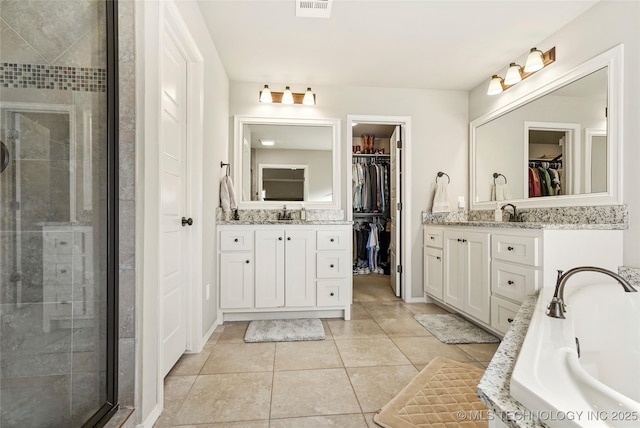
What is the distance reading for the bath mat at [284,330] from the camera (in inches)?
91.4

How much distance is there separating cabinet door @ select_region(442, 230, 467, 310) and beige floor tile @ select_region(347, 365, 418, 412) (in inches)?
43.5

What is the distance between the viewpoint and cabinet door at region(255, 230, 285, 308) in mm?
2682

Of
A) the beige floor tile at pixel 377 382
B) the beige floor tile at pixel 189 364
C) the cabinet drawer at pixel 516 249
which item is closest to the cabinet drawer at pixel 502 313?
the cabinet drawer at pixel 516 249

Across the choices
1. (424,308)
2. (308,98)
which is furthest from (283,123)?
(424,308)

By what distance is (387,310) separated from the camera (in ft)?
10.0

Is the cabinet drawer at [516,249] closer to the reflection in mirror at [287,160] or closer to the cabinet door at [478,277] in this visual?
the cabinet door at [478,277]

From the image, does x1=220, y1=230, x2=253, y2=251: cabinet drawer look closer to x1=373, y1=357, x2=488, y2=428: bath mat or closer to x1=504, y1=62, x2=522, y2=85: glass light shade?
x1=373, y1=357, x2=488, y2=428: bath mat

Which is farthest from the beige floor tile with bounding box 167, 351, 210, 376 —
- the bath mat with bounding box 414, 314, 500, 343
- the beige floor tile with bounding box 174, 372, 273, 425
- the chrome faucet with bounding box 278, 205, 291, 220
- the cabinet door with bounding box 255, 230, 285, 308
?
the bath mat with bounding box 414, 314, 500, 343

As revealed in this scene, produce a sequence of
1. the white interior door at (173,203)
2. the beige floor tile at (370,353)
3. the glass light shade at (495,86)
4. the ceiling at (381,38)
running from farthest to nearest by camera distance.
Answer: the glass light shade at (495,86) → the ceiling at (381,38) → the beige floor tile at (370,353) → the white interior door at (173,203)

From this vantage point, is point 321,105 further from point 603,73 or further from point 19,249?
point 19,249

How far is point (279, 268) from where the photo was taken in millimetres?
2703

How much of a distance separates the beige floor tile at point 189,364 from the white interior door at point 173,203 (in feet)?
0.16

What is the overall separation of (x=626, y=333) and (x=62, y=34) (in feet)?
8.73


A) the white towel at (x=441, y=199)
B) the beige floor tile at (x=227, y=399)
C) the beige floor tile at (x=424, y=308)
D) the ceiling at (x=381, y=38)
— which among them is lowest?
→ the beige floor tile at (x=424, y=308)
